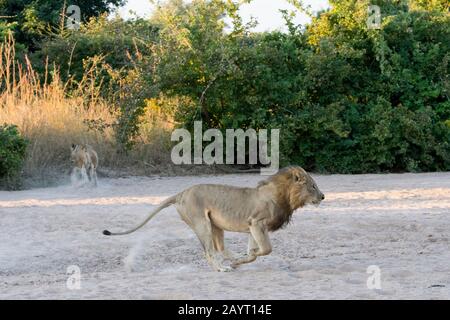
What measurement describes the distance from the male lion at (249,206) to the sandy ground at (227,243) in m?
0.32

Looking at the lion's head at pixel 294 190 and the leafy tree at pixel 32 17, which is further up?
the leafy tree at pixel 32 17

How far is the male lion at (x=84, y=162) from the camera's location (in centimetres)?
1500

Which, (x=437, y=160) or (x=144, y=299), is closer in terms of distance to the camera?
(x=144, y=299)

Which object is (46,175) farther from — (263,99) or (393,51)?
(393,51)

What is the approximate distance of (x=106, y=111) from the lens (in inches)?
731

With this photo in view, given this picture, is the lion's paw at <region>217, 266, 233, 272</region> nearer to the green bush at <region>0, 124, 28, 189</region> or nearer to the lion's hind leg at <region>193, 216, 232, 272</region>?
the lion's hind leg at <region>193, 216, 232, 272</region>

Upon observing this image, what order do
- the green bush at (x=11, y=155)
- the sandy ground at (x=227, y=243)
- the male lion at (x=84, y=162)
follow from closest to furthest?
the sandy ground at (x=227, y=243) → the green bush at (x=11, y=155) → the male lion at (x=84, y=162)

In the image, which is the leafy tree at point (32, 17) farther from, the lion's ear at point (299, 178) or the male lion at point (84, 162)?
the lion's ear at point (299, 178)

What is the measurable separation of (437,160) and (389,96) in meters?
1.86

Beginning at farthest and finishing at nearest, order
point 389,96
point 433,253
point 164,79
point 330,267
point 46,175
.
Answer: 1. point 389,96
2. point 164,79
3. point 46,175
4. point 433,253
5. point 330,267

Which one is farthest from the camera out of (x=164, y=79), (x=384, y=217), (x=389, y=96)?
(x=389, y=96)
